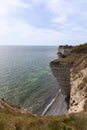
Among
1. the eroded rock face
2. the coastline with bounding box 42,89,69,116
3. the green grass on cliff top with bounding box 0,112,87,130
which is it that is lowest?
the coastline with bounding box 42,89,69,116

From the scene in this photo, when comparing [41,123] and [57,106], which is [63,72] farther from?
[41,123]

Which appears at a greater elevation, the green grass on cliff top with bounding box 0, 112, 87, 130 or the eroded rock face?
the green grass on cliff top with bounding box 0, 112, 87, 130

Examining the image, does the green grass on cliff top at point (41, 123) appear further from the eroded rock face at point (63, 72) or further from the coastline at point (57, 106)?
the eroded rock face at point (63, 72)

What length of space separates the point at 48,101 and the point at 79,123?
153 feet

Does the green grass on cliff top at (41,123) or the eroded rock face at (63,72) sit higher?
the green grass on cliff top at (41,123)

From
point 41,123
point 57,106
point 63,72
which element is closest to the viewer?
point 41,123

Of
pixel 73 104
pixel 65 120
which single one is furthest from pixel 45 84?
pixel 65 120

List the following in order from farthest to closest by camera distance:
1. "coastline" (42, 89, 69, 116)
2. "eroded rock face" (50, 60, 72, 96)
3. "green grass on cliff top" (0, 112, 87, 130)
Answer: "eroded rock face" (50, 60, 72, 96), "coastline" (42, 89, 69, 116), "green grass on cliff top" (0, 112, 87, 130)

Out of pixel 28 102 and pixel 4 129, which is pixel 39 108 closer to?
pixel 28 102

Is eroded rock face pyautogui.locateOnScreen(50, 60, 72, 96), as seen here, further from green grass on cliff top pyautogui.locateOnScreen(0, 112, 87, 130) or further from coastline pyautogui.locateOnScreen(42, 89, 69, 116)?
green grass on cliff top pyautogui.locateOnScreen(0, 112, 87, 130)

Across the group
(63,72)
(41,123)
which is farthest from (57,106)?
(41,123)

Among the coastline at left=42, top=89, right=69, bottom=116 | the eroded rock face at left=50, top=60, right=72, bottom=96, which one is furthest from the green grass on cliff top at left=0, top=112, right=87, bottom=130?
the eroded rock face at left=50, top=60, right=72, bottom=96

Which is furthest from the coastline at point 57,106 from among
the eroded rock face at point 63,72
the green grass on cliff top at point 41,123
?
the green grass on cliff top at point 41,123

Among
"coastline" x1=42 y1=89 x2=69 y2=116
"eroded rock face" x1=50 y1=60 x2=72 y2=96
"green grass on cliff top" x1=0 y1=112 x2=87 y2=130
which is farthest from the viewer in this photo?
"eroded rock face" x1=50 y1=60 x2=72 y2=96
